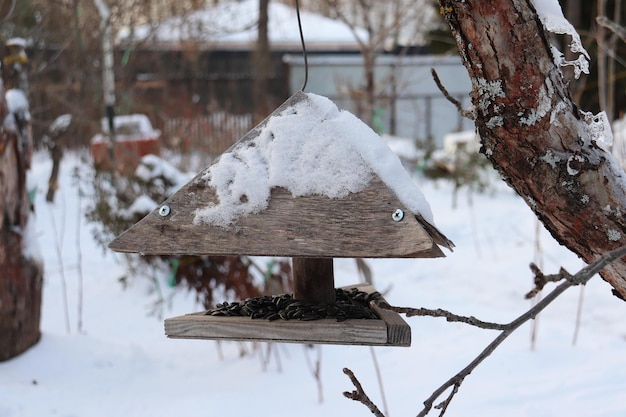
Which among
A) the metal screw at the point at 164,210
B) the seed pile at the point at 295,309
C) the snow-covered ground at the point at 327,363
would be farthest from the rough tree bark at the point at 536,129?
the snow-covered ground at the point at 327,363

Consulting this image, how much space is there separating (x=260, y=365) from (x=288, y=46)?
17720 millimetres

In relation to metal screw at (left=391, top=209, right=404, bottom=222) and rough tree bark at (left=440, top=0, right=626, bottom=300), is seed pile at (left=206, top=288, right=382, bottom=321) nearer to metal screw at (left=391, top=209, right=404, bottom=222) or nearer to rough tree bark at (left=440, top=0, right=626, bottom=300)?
metal screw at (left=391, top=209, right=404, bottom=222)

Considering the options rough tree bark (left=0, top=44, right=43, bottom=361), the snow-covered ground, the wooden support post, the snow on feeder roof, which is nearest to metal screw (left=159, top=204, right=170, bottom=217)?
the snow on feeder roof

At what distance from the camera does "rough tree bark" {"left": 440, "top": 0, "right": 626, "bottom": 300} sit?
1576mm

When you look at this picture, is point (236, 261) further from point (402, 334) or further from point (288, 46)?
point (288, 46)

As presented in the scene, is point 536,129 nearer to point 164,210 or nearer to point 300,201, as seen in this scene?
point 300,201

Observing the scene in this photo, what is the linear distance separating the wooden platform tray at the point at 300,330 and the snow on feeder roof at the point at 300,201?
0.23 metres

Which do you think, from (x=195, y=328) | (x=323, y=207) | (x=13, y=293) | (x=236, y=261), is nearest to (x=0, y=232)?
(x=13, y=293)

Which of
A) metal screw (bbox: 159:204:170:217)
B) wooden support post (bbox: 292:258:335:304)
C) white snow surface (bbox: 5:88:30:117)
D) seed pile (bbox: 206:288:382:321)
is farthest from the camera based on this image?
white snow surface (bbox: 5:88:30:117)

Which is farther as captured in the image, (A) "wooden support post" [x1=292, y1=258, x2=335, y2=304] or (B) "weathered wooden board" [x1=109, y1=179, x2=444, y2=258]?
(A) "wooden support post" [x1=292, y1=258, x2=335, y2=304]

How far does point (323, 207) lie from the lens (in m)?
1.73

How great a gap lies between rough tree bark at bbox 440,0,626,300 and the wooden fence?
9.38m

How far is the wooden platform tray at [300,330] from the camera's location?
5.97 feet

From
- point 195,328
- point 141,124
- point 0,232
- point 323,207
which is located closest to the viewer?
point 323,207
